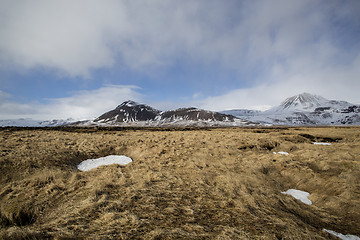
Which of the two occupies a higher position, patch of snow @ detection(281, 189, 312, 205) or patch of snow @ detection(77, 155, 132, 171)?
patch of snow @ detection(77, 155, 132, 171)

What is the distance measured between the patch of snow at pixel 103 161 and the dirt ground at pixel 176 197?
2.32 feet

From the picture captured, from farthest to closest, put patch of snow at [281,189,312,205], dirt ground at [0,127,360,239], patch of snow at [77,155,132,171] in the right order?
1. patch of snow at [77,155,132,171]
2. patch of snow at [281,189,312,205]
3. dirt ground at [0,127,360,239]

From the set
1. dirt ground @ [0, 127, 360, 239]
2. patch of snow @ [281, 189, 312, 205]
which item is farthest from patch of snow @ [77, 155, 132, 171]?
patch of snow @ [281, 189, 312, 205]

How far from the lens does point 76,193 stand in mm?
6371

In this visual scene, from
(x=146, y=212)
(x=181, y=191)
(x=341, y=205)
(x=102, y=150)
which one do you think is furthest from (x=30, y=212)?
(x=341, y=205)

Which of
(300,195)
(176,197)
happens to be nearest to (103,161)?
(176,197)

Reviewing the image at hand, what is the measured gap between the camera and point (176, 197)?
20.6ft

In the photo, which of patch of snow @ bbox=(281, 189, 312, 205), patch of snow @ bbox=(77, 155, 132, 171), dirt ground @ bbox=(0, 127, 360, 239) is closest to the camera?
dirt ground @ bbox=(0, 127, 360, 239)

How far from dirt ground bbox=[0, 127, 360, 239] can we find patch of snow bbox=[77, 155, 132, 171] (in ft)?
2.32

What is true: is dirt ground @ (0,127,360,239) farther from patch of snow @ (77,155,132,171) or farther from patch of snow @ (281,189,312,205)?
patch of snow @ (77,155,132,171)

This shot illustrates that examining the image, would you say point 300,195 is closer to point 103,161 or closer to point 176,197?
point 176,197

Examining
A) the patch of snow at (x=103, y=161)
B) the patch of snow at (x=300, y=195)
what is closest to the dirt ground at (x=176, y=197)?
the patch of snow at (x=300, y=195)

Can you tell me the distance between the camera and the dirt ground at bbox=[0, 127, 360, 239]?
417 cm

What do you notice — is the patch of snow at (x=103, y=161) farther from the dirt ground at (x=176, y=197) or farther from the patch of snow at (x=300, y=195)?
the patch of snow at (x=300, y=195)
